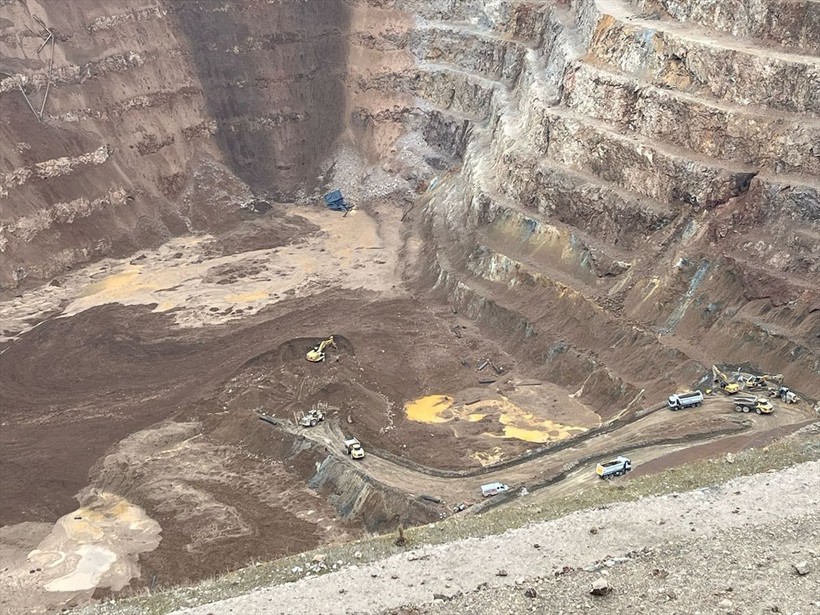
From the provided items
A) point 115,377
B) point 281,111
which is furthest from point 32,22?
point 115,377

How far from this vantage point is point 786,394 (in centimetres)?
3228

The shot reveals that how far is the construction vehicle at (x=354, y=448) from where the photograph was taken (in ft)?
111

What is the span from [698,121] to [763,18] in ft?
20.7

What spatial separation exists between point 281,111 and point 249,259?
1702cm

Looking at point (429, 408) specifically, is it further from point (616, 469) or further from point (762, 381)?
point (762, 381)

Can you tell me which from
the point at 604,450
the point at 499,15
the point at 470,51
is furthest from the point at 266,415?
the point at 499,15

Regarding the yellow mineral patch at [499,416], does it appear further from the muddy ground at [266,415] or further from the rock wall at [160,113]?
the rock wall at [160,113]

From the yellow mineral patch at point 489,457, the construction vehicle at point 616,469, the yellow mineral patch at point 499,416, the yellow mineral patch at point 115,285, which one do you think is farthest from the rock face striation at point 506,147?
the construction vehicle at point 616,469

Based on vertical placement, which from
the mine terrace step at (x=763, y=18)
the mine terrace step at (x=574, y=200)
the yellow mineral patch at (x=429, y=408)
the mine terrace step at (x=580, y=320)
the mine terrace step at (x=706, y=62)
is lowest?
the yellow mineral patch at (x=429, y=408)

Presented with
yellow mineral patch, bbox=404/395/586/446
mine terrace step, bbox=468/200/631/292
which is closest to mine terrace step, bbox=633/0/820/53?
mine terrace step, bbox=468/200/631/292

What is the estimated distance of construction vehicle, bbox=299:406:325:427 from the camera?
36469 mm

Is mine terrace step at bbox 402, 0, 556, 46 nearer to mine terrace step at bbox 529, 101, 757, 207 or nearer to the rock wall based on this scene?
the rock wall

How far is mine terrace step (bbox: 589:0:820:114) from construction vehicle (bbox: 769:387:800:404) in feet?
44.2

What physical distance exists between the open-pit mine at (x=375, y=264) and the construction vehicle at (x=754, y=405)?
722mm
